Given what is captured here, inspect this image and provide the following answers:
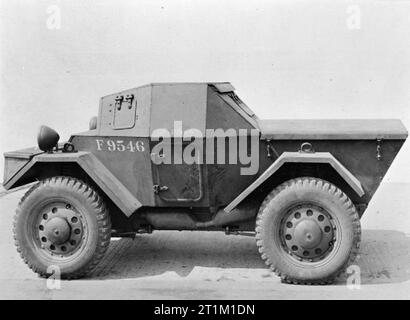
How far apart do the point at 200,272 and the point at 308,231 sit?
123 cm

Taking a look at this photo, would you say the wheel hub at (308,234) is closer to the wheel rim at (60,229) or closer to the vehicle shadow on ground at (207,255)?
the vehicle shadow on ground at (207,255)

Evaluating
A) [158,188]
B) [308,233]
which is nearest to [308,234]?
[308,233]

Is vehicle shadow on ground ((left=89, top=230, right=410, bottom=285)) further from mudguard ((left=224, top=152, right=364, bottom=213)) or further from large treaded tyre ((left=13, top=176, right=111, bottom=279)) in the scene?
mudguard ((left=224, top=152, right=364, bottom=213))

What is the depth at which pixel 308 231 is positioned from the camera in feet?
23.7

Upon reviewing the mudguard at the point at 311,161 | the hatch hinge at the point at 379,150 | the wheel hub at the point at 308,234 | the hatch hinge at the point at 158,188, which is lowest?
the wheel hub at the point at 308,234

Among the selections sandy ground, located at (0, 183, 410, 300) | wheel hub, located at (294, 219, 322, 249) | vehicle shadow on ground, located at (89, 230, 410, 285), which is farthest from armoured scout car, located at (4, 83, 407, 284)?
vehicle shadow on ground, located at (89, 230, 410, 285)

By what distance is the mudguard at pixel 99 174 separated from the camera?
24.6 ft

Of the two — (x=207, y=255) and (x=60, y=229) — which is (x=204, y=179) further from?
(x=60, y=229)

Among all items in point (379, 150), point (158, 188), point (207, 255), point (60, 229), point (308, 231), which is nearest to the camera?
point (308, 231)

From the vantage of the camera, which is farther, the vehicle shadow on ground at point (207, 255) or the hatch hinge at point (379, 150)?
the vehicle shadow on ground at point (207, 255)

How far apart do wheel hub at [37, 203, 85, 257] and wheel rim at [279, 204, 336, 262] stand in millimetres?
1984

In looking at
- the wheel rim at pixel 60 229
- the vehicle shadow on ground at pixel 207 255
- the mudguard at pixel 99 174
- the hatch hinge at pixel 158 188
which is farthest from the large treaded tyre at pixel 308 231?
the wheel rim at pixel 60 229

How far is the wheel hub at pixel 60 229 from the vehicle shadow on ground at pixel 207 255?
0.41 meters
